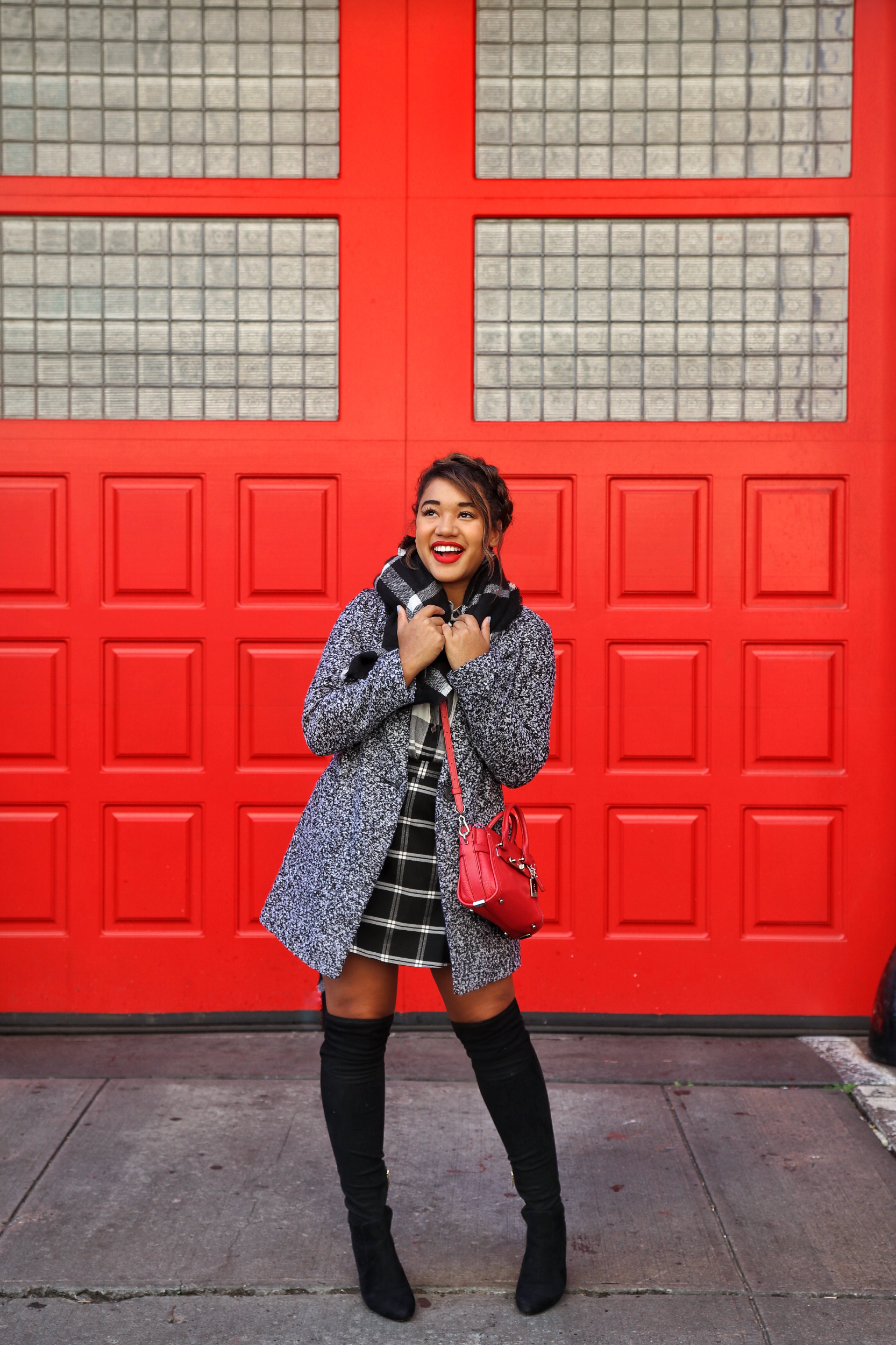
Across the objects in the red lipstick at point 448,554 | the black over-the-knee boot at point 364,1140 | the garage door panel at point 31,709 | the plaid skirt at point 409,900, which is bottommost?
the black over-the-knee boot at point 364,1140

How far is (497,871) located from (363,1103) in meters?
0.58

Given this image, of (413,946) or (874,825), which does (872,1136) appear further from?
(413,946)

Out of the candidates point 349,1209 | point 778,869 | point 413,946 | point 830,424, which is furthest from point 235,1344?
point 830,424

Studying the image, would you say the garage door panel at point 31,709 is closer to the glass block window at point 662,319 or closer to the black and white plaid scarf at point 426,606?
the glass block window at point 662,319

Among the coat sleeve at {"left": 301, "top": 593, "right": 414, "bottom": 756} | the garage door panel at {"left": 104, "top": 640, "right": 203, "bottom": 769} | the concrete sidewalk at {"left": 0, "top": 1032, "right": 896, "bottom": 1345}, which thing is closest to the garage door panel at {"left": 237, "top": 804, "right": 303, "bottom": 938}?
the garage door panel at {"left": 104, "top": 640, "right": 203, "bottom": 769}

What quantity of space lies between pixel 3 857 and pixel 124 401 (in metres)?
1.65

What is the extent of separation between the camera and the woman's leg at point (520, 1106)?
2.52m

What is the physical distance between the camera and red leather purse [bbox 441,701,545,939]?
2.36m

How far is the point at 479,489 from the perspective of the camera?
2.52 m

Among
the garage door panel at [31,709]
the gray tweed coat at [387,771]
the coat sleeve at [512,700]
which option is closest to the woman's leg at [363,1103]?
the gray tweed coat at [387,771]

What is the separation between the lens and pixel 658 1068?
13.0ft

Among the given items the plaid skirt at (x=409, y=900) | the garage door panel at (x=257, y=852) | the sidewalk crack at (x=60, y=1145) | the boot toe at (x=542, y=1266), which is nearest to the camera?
the plaid skirt at (x=409, y=900)

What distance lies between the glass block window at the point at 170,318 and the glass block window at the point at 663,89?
0.78 metres

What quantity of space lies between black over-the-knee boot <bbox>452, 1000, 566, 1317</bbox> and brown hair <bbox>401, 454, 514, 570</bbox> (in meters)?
0.99
